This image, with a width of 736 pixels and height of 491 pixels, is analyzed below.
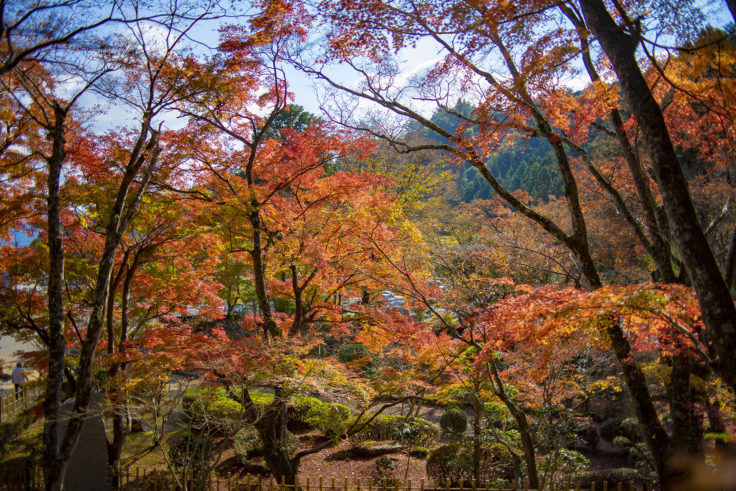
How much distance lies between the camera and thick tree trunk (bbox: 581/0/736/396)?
345cm

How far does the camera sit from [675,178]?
3787mm

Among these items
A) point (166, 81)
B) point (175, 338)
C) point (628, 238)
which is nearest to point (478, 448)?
point (175, 338)

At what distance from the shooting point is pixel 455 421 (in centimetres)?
1052

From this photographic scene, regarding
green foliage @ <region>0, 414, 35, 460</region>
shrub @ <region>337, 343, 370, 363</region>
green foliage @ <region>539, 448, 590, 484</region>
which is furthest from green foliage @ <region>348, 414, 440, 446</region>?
green foliage @ <region>0, 414, 35, 460</region>

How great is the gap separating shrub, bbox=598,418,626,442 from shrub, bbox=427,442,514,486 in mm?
4354

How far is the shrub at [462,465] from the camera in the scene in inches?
309

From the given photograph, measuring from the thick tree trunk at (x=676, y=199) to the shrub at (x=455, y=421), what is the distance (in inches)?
290

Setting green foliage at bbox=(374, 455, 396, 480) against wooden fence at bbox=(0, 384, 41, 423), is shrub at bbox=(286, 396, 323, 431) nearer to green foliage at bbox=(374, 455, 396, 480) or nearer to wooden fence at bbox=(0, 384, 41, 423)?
green foliage at bbox=(374, 455, 396, 480)

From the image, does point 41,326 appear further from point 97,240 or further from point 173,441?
point 173,441

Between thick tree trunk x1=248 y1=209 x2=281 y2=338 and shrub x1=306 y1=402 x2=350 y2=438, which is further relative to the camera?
shrub x1=306 y1=402 x2=350 y2=438

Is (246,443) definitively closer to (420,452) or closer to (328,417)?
(328,417)

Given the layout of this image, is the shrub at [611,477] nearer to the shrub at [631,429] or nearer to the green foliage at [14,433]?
the shrub at [631,429]

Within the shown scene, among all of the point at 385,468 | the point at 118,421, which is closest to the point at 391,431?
the point at 385,468

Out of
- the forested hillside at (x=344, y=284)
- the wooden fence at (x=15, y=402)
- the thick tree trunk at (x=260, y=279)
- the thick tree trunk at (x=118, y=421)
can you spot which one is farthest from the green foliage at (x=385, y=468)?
the wooden fence at (x=15, y=402)
